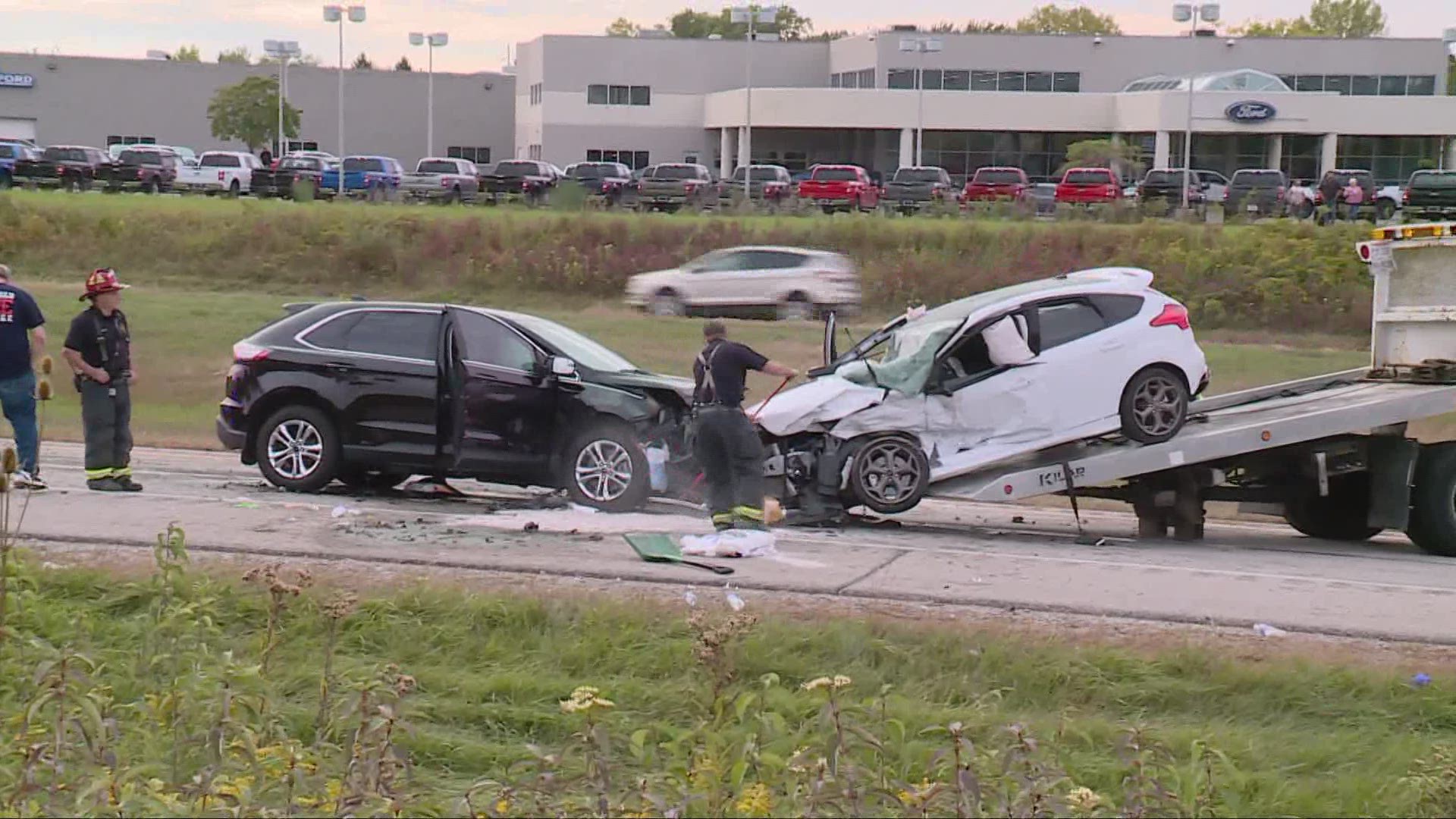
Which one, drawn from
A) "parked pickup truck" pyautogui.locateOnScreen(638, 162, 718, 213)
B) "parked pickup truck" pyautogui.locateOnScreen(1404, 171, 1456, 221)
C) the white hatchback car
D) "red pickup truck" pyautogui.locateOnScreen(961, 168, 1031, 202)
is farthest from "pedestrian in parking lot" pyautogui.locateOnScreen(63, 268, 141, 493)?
"red pickup truck" pyautogui.locateOnScreen(961, 168, 1031, 202)

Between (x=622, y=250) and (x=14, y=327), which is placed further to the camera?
(x=622, y=250)

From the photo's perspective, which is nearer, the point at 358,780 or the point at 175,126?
the point at 358,780

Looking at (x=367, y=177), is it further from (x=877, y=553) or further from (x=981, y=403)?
(x=877, y=553)

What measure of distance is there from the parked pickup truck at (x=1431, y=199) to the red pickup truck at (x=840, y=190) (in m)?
13.8

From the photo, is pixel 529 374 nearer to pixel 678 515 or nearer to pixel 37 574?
pixel 678 515

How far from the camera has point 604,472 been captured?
13.2 metres

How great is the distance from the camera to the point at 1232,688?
27.2 feet

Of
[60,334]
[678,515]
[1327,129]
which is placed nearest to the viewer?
[678,515]

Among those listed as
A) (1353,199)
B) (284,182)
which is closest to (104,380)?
(1353,199)

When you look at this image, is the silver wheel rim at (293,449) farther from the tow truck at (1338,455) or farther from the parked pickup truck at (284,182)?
the parked pickup truck at (284,182)

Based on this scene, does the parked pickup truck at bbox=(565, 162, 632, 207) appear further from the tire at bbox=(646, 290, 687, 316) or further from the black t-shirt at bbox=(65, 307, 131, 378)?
the black t-shirt at bbox=(65, 307, 131, 378)

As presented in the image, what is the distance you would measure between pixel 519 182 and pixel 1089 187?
16729 mm

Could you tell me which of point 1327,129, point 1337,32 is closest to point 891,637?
point 1327,129

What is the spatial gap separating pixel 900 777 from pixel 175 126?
279ft
